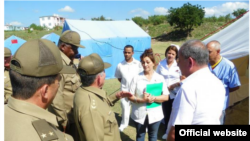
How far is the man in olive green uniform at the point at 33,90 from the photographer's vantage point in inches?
39.7

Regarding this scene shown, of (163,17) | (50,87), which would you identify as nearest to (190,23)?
(163,17)

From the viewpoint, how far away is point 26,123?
101cm

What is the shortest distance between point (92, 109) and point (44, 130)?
77 cm

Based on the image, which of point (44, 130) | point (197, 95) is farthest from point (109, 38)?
point (44, 130)

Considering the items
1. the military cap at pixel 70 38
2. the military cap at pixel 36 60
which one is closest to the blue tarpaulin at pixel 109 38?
the military cap at pixel 70 38

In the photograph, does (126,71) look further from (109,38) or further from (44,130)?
(109,38)

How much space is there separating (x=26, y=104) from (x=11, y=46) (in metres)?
9.71

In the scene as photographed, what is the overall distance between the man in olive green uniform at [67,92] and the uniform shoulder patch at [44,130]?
4.29ft

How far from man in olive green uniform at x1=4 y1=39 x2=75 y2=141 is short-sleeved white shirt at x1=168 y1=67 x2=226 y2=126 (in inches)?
43.7

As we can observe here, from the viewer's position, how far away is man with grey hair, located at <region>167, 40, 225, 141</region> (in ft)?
5.65

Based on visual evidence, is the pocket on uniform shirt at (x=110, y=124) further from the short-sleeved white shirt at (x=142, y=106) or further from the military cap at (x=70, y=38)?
the military cap at (x=70, y=38)

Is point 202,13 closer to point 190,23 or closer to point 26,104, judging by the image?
point 190,23

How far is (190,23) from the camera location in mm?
30172

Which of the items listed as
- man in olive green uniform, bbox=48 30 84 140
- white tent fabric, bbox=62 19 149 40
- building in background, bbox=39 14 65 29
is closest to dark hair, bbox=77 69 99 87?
man in olive green uniform, bbox=48 30 84 140
